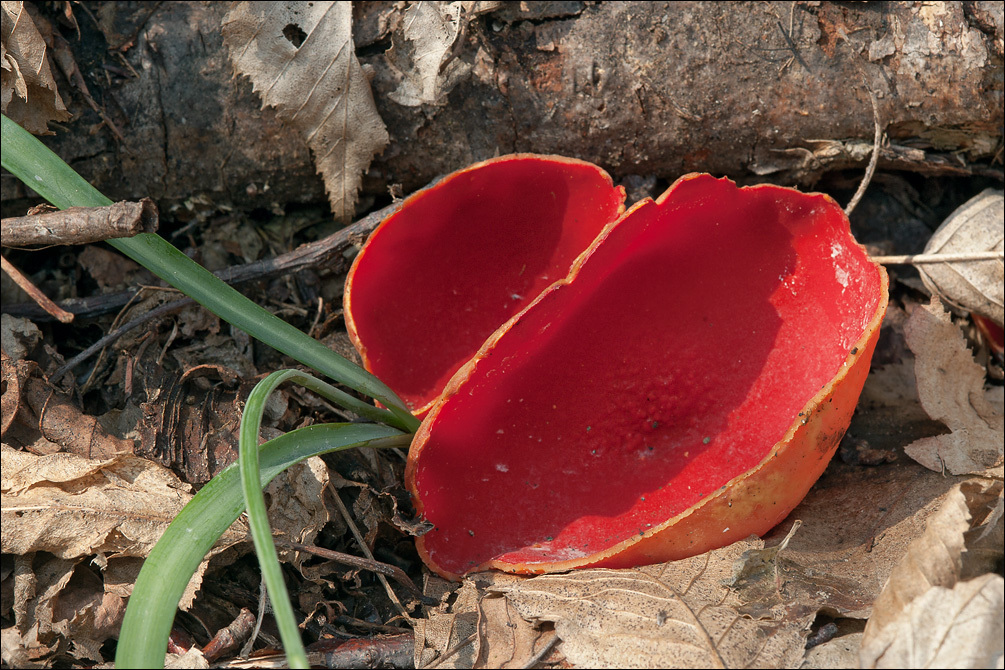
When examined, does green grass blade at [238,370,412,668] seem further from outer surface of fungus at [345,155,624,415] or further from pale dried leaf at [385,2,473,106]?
pale dried leaf at [385,2,473,106]

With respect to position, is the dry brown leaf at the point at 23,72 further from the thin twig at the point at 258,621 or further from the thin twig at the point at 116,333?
the thin twig at the point at 258,621

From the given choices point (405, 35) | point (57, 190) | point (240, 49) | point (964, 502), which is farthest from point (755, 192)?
point (57, 190)

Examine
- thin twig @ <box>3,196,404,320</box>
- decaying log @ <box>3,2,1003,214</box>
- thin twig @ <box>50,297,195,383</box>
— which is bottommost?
thin twig @ <box>50,297,195,383</box>

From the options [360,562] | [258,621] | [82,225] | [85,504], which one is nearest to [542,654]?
[360,562]

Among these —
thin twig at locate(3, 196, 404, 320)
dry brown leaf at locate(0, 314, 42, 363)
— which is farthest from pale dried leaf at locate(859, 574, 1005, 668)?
dry brown leaf at locate(0, 314, 42, 363)

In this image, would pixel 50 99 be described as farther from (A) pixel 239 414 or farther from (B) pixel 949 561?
(B) pixel 949 561

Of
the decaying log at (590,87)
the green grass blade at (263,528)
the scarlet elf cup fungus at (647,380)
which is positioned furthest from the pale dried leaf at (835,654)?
the decaying log at (590,87)
